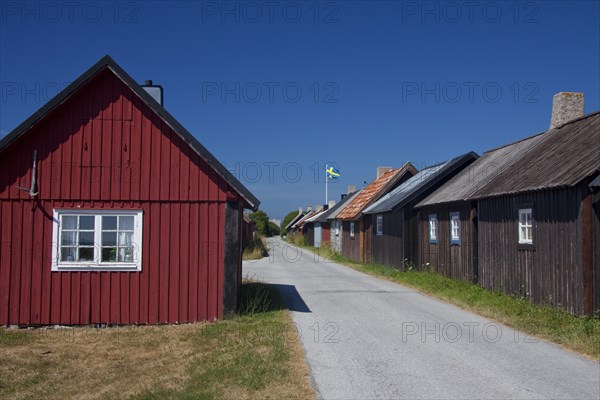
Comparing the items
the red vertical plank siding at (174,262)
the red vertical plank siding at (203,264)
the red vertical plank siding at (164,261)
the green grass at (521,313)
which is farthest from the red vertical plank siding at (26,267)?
the green grass at (521,313)

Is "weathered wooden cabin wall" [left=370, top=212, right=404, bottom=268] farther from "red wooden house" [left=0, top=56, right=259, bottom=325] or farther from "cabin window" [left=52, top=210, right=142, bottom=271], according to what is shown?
"cabin window" [left=52, top=210, right=142, bottom=271]

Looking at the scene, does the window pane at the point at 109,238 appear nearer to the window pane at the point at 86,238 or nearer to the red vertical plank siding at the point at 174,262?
the window pane at the point at 86,238

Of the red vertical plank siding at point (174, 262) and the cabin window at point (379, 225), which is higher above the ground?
the cabin window at point (379, 225)

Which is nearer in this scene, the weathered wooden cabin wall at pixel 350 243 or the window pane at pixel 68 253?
the window pane at pixel 68 253

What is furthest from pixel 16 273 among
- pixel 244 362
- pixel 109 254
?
pixel 244 362

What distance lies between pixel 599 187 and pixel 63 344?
1055 cm

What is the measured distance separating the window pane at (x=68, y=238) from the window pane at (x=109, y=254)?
63 cm

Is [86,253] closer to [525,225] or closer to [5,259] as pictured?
[5,259]

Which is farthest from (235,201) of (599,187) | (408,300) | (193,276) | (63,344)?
(599,187)

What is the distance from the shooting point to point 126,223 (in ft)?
40.2

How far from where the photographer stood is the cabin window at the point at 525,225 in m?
14.4

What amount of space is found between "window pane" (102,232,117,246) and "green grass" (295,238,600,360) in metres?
8.31

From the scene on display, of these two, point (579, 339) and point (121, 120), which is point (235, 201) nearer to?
point (121, 120)

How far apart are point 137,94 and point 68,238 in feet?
10.7
